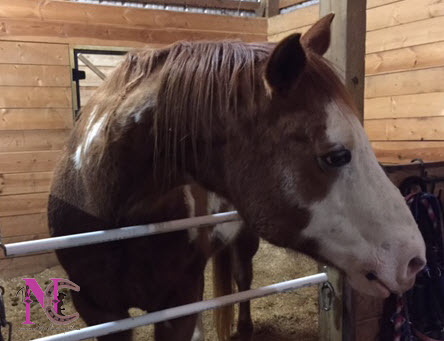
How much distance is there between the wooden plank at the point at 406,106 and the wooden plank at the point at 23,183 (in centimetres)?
260

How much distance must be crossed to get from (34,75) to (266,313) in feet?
8.13

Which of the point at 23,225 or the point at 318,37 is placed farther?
the point at 23,225

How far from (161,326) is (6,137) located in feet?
7.72

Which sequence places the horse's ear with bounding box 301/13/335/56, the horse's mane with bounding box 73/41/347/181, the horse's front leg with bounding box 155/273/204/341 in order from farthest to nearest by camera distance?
the horse's front leg with bounding box 155/273/204/341, the horse's ear with bounding box 301/13/335/56, the horse's mane with bounding box 73/41/347/181

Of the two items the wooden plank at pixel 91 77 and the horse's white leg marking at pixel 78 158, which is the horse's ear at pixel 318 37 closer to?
the horse's white leg marking at pixel 78 158

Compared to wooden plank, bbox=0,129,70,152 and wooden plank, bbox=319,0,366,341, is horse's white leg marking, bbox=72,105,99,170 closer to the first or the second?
wooden plank, bbox=319,0,366,341

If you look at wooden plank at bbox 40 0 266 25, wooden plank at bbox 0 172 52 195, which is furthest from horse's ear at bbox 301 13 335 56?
wooden plank at bbox 0 172 52 195

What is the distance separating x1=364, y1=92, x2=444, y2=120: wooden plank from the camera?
2676mm

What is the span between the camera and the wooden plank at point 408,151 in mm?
2654

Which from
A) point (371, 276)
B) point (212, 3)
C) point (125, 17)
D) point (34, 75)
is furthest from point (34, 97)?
point (371, 276)

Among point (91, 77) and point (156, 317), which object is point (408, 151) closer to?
point (156, 317)

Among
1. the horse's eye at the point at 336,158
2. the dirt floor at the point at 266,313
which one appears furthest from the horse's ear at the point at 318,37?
the dirt floor at the point at 266,313

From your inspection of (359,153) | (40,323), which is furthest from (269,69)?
(40,323)

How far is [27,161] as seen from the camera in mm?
3225
